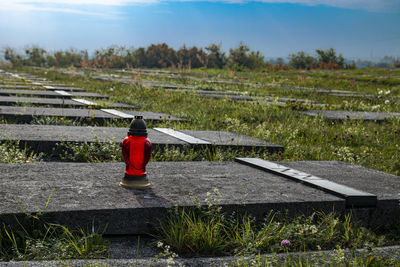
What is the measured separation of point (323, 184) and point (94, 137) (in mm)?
1569

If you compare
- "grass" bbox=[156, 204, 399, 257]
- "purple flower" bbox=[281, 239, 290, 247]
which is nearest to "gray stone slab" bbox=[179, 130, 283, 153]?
"grass" bbox=[156, 204, 399, 257]

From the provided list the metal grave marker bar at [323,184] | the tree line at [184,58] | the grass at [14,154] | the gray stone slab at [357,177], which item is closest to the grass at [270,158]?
the grass at [14,154]

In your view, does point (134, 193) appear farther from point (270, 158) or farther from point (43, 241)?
point (270, 158)

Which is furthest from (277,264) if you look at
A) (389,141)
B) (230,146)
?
(389,141)

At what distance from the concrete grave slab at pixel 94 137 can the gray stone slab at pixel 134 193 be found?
73cm

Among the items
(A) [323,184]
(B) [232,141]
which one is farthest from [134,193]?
(B) [232,141]

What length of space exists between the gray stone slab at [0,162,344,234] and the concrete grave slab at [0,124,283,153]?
0.73 metres

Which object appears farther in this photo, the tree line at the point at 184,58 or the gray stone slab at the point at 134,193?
the tree line at the point at 184,58

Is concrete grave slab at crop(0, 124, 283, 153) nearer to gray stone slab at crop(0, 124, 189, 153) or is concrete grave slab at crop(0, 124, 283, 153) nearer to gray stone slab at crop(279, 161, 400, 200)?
gray stone slab at crop(0, 124, 189, 153)

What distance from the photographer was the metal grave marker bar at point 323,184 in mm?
2067

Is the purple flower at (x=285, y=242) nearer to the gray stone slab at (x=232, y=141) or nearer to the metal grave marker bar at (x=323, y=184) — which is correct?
the metal grave marker bar at (x=323, y=184)

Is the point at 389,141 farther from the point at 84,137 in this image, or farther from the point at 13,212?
the point at 13,212

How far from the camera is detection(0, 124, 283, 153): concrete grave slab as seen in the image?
9.84 ft

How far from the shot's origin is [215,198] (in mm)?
1893
